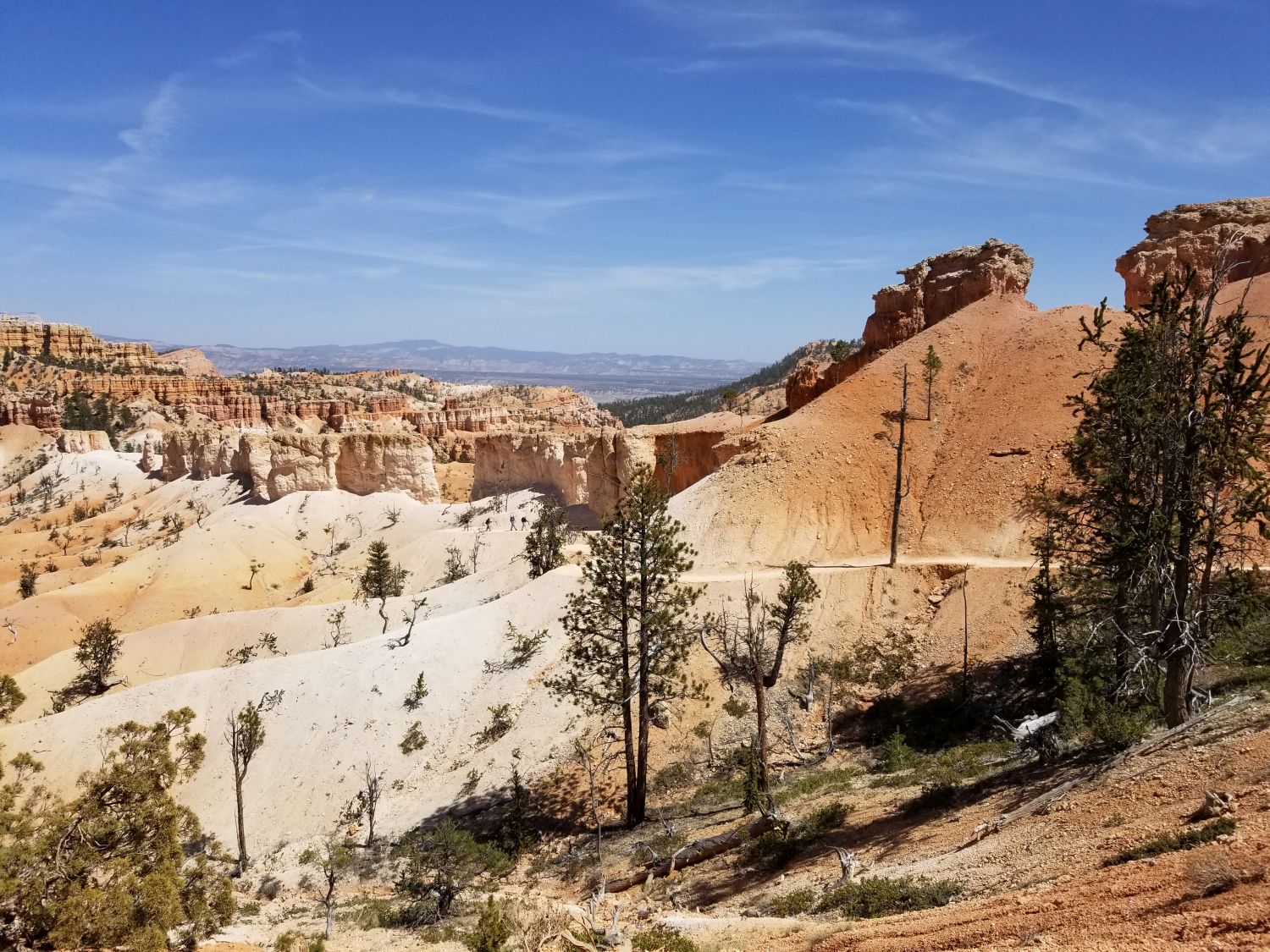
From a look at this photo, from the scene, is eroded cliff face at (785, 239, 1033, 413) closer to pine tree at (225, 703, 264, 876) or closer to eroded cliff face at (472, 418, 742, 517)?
eroded cliff face at (472, 418, 742, 517)

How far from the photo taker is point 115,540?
204ft

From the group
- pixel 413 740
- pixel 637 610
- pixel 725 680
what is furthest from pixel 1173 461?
pixel 413 740

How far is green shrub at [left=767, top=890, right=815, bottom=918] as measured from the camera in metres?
12.0

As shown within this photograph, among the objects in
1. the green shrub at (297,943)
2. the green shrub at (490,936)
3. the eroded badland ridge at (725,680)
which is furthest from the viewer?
the green shrub at (297,943)

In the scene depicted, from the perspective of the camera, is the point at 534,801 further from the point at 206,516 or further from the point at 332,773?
the point at 206,516

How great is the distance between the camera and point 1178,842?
28.3 ft

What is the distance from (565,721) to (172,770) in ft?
47.2

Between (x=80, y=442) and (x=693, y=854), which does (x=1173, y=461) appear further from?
(x=80, y=442)

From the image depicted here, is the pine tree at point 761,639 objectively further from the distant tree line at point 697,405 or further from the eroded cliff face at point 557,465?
the distant tree line at point 697,405

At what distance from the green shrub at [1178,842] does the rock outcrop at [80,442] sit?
335 feet

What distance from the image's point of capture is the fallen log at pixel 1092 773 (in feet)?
39.6

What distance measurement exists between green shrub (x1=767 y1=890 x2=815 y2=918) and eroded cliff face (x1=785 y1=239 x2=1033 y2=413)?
36949mm

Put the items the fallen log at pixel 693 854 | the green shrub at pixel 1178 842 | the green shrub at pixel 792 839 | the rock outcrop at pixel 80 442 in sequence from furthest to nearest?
1. the rock outcrop at pixel 80 442
2. the fallen log at pixel 693 854
3. the green shrub at pixel 792 839
4. the green shrub at pixel 1178 842

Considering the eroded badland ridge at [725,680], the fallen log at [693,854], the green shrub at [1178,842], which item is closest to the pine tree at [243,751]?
the eroded badland ridge at [725,680]
